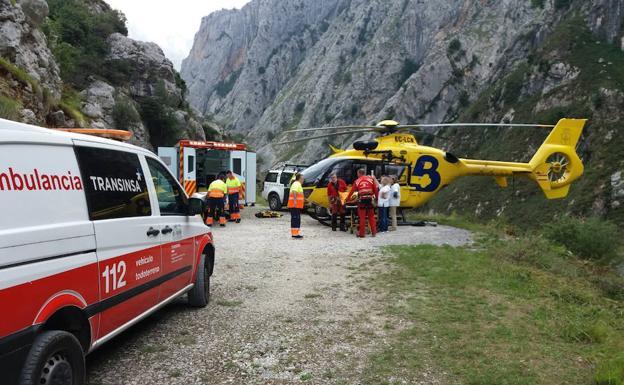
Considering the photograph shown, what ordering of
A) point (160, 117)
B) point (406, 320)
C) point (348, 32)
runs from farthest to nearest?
1. point (348, 32)
2. point (160, 117)
3. point (406, 320)

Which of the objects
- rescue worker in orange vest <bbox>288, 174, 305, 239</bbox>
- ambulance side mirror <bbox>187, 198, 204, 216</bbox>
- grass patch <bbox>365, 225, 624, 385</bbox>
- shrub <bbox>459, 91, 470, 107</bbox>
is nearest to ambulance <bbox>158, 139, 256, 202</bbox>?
rescue worker in orange vest <bbox>288, 174, 305, 239</bbox>

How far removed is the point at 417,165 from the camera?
1490 cm

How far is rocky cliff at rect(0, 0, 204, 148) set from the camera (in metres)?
16.7

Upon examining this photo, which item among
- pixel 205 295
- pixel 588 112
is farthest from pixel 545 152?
pixel 588 112

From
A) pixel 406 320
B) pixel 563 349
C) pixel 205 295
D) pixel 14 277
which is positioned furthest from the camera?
pixel 205 295

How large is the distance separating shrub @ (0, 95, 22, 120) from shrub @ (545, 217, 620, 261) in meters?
15.0

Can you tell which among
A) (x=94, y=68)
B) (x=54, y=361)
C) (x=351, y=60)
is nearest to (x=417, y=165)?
(x=54, y=361)

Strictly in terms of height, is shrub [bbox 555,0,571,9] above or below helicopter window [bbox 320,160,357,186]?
above

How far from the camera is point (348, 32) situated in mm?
120312

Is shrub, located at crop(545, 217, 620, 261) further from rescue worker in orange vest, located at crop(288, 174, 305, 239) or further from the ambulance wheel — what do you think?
the ambulance wheel

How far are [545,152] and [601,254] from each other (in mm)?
4181

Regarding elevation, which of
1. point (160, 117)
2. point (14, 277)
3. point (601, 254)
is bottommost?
point (601, 254)

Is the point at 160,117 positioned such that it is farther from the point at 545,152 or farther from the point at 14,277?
the point at 14,277

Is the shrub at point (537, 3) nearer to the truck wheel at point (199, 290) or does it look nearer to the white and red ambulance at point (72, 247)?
the truck wheel at point (199, 290)
